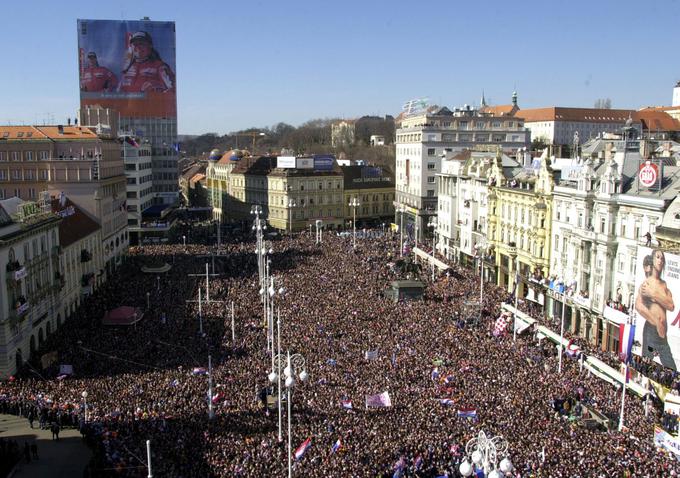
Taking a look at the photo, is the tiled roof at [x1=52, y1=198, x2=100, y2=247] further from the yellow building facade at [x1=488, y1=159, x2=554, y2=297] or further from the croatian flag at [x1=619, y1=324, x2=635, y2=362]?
the croatian flag at [x1=619, y1=324, x2=635, y2=362]

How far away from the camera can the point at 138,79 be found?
120062 mm

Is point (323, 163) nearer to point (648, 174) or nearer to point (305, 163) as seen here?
point (305, 163)

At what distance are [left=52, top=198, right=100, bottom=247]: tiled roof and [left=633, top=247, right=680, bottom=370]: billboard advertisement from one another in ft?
132

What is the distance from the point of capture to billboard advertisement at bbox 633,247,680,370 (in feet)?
114

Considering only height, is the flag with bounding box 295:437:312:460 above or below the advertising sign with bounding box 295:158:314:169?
below

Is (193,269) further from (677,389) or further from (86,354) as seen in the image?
(677,389)

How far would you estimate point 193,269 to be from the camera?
205 feet

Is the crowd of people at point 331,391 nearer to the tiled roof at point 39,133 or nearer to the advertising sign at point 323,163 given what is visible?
the tiled roof at point 39,133

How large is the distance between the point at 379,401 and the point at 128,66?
104583mm

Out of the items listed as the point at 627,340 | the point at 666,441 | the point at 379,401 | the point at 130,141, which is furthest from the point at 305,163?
the point at 666,441

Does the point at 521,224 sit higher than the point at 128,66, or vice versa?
the point at 128,66

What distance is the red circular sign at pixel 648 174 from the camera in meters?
41.6

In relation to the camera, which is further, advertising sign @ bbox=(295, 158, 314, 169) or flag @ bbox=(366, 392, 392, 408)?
advertising sign @ bbox=(295, 158, 314, 169)

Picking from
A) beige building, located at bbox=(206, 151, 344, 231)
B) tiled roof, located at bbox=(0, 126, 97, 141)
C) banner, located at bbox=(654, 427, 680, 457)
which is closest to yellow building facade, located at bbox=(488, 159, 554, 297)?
banner, located at bbox=(654, 427, 680, 457)
